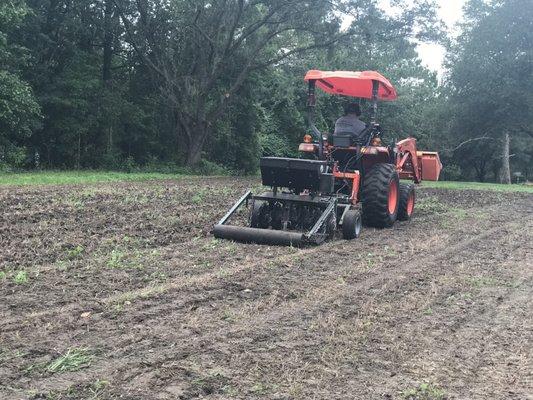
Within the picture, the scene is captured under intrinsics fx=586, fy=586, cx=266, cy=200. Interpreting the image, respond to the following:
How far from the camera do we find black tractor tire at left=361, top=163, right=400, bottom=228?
31.6 feet

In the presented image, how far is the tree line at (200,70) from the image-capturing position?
23.8m

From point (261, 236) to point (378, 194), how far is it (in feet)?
8.27

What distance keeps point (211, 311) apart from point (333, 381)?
161 centimetres

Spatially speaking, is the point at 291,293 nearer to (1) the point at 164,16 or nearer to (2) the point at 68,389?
(2) the point at 68,389

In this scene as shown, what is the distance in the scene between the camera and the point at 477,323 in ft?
16.3

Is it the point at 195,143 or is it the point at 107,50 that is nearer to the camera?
the point at 195,143

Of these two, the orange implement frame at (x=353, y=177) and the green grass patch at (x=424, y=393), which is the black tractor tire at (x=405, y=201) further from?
the green grass patch at (x=424, y=393)

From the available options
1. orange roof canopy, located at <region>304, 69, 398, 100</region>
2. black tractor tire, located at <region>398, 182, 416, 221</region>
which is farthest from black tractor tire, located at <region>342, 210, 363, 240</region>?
black tractor tire, located at <region>398, 182, 416, 221</region>

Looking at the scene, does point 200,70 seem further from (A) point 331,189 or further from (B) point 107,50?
(A) point 331,189

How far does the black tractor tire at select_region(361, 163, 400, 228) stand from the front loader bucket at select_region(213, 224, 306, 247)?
2132 millimetres

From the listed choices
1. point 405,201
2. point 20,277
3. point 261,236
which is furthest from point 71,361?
point 405,201

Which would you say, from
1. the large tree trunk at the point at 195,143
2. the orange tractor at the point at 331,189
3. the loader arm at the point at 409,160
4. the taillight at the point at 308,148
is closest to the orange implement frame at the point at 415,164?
the loader arm at the point at 409,160

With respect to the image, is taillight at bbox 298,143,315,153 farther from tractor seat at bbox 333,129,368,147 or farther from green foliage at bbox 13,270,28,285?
green foliage at bbox 13,270,28,285

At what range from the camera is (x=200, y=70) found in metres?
26.7
